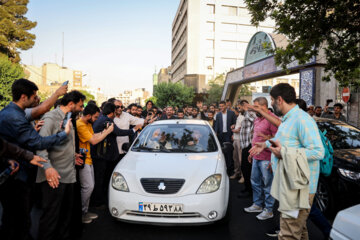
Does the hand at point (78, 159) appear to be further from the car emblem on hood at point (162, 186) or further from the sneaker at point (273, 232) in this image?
the sneaker at point (273, 232)

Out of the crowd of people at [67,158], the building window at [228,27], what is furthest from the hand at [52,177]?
the building window at [228,27]

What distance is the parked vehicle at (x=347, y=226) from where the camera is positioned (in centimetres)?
169

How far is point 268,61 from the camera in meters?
16.6

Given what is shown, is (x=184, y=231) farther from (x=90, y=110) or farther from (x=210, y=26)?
(x=210, y=26)

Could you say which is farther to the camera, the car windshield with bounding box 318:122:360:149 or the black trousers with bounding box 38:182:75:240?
the car windshield with bounding box 318:122:360:149

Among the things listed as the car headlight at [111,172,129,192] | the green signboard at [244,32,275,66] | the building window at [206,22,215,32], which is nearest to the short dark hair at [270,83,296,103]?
the car headlight at [111,172,129,192]

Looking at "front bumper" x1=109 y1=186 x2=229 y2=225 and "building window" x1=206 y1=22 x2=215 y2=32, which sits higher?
"building window" x1=206 y1=22 x2=215 y2=32

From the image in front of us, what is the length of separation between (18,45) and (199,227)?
122ft

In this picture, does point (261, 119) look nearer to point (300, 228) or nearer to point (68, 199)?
point (300, 228)

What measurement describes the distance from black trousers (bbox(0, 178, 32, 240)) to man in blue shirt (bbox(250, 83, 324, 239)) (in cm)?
238

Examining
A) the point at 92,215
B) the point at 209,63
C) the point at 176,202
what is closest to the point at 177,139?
the point at 176,202

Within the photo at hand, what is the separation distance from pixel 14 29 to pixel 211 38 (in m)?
30.1

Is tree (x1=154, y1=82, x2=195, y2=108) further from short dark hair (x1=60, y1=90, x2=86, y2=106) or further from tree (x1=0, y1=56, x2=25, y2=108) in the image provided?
short dark hair (x1=60, y1=90, x2=86, y2=106)

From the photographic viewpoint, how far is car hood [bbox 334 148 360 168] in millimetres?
3791
